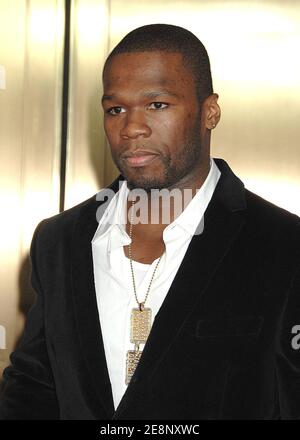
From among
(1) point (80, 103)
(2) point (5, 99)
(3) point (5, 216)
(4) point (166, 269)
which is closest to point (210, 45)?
(1) point (80, 103)

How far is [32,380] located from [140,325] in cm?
25

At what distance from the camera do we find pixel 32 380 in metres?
1.59

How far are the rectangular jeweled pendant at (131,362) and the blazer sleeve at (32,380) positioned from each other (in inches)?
6.9

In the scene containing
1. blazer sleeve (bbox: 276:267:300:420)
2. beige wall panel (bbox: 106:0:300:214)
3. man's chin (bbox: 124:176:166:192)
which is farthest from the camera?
beige wall panel (bbox: 106:0:300:214)

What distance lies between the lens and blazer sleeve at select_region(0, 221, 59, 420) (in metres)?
1.57

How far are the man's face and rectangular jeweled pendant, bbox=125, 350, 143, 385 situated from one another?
1.00 ft

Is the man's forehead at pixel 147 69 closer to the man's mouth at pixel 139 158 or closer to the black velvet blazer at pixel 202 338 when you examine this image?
the man's mouth at pixel 139 158

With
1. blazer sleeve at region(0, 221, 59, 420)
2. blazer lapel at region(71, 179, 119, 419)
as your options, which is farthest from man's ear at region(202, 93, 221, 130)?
blazer sleeve at region(0, 221, 59, 420)

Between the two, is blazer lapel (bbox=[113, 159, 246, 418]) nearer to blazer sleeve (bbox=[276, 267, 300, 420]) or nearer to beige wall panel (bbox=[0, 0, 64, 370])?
blazer sleeve (bbox=[276, 267, 300, 420])

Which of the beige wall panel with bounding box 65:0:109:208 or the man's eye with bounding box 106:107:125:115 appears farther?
the beige wall panel with bounding box 65:0:109:208

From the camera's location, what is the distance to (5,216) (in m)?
2.27

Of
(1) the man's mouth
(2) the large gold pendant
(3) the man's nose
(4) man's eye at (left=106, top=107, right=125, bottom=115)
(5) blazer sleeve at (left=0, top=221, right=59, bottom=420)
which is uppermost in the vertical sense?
(4) man's eye at (left=106, top=107, right=125, bottom=115)

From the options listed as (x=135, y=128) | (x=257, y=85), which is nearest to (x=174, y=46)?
(x=135, y=128)

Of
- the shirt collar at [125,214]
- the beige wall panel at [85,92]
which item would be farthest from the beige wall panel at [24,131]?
the shirt collar at [125,214]
